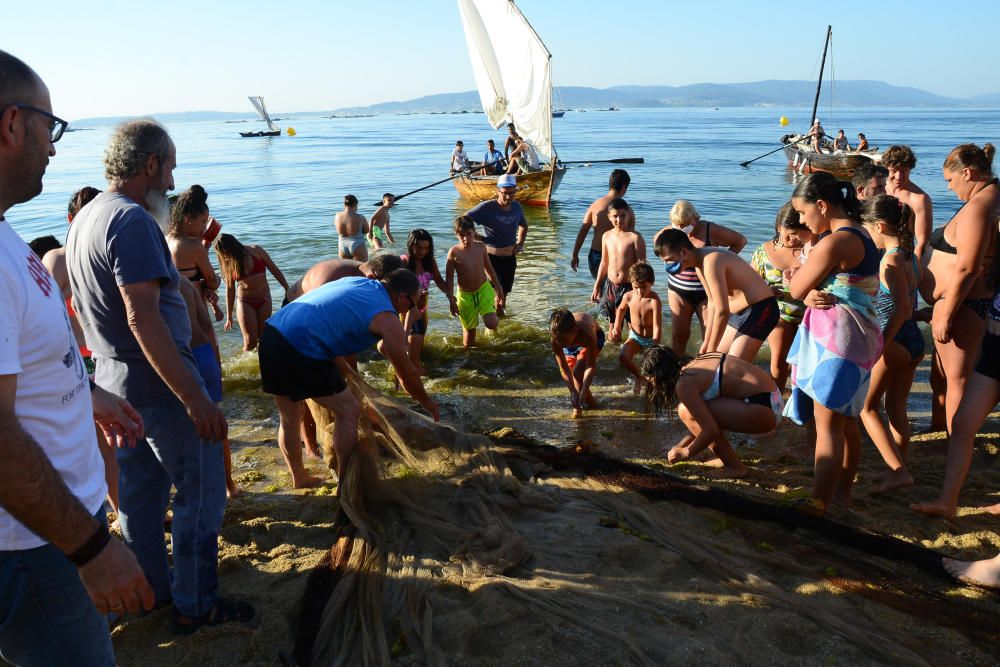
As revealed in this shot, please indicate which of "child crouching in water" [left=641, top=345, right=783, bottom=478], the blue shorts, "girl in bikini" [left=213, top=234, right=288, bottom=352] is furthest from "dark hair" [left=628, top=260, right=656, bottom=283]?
the blue shorts

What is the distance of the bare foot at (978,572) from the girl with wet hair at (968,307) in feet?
2.23

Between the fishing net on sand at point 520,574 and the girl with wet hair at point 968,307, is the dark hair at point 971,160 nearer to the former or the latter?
the girl with wet hair at point 968,307

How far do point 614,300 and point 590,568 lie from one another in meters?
4.54

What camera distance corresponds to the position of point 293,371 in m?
4.11

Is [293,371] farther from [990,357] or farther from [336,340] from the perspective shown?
[990,357]

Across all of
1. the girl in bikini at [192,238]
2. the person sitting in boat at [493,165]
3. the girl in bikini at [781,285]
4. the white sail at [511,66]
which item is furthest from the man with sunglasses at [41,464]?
the white sail at [511,66]

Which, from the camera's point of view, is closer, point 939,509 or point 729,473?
point 939,509

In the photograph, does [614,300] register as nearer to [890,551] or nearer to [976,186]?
[976,186]

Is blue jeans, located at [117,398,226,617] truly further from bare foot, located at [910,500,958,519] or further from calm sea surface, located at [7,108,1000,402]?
calm sea surface, located at [7,108,1000,402]

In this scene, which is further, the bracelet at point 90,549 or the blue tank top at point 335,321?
the blue tank top at point 335,321

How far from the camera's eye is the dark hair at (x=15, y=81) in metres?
1.62

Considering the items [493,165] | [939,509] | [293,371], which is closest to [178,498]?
[293,371]

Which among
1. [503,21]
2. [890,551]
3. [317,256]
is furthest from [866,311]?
[503,21]

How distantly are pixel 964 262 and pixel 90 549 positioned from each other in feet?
16.1
